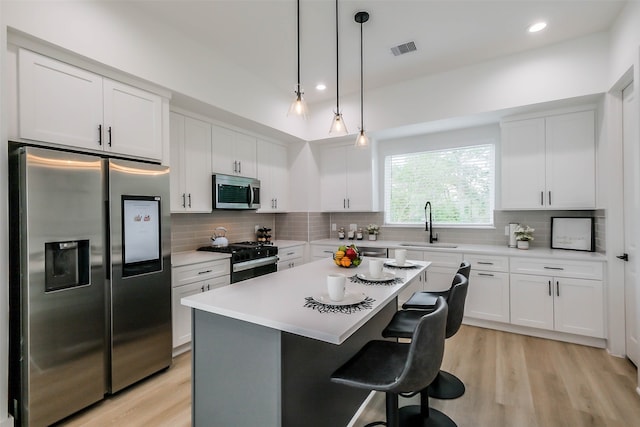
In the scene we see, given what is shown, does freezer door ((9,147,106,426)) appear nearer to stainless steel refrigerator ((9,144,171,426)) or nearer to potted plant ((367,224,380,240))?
stainless steel refrigerator ((9,144,171,426))

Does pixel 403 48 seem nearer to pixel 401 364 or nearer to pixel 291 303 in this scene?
pixel 291 303

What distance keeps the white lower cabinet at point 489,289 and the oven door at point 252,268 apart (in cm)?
233

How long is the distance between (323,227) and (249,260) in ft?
6.11

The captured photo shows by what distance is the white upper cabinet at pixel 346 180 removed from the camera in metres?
4.66

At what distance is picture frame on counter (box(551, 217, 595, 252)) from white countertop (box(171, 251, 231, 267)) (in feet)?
12.2

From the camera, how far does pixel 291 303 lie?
1525 millimetres

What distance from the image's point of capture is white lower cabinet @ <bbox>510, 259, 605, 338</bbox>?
302 centimetres

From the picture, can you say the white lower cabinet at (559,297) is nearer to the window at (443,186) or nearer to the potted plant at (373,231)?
the window at (443,186)

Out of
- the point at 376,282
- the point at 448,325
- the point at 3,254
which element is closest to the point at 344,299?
the point at 376,282

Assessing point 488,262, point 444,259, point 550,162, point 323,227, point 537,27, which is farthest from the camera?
point 323,227

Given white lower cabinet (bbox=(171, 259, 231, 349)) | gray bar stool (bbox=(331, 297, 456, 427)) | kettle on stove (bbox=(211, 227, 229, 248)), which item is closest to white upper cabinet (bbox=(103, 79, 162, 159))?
white lower cabinet (bbox=(171, 259, 231, 349))

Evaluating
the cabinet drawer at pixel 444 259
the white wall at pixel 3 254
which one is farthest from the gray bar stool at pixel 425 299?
the white wall at pixel 3 254

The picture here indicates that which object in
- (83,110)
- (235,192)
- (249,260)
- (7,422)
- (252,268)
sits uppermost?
(83,110)

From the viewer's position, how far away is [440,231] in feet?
14.6
